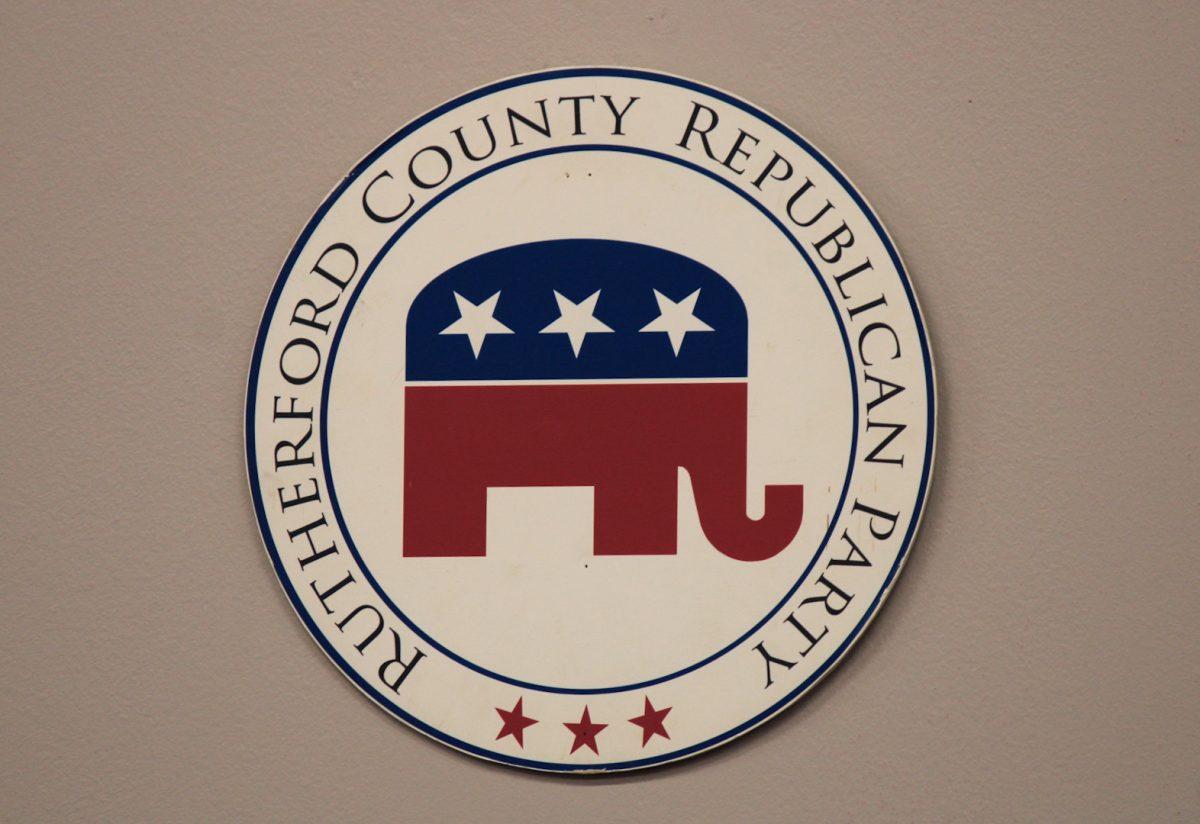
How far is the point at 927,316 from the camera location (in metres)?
1.63

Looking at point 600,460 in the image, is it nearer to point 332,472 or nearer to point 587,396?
point 587,396

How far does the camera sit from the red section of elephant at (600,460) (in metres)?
1.62

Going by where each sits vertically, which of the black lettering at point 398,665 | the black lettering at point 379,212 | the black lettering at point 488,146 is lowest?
the black lettering at point 398,665

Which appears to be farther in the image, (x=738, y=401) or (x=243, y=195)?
(x=243, y=195)

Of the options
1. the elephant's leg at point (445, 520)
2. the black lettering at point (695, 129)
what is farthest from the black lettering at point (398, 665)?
the black lettering at point (695, 129)

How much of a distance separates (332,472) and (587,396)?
0.29 meters

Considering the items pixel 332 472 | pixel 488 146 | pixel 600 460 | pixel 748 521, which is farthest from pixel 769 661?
pixel 488 146

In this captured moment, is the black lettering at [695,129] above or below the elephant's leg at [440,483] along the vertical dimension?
above

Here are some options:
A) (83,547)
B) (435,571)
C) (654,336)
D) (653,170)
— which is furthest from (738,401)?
(83,547)

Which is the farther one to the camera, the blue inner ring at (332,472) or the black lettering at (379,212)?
→ the black lettering at (379,212)

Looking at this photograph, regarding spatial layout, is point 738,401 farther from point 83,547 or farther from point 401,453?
point 83,547

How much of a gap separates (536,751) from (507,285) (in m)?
0.51

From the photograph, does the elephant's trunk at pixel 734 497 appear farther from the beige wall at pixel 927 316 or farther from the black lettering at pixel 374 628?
the black lettering at pixel 374 628

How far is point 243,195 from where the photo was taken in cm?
175
